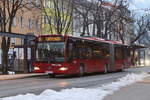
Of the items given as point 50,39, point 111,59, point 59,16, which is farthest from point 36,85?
point 59,16

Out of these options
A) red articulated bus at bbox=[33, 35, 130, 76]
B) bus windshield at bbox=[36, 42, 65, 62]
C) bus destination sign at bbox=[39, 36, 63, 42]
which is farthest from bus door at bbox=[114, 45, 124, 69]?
bus windshield at bbox=[36, 42, 65, 62]

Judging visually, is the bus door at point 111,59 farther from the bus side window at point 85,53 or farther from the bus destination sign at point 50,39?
the bus destination sign at point 50,39

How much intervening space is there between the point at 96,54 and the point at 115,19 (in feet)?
83.3

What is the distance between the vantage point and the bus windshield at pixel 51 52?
26406 millimetres

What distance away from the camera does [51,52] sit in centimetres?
2653

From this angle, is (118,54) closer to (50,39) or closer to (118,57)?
(118,57)

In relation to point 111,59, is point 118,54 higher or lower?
higher

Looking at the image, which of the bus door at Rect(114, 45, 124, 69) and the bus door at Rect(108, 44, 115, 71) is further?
the bus door at Rect(114, 45, 124, 69)

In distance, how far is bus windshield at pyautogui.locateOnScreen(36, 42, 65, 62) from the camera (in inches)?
1040

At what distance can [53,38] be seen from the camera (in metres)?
27.0

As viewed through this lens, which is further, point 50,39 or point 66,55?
point 50,39

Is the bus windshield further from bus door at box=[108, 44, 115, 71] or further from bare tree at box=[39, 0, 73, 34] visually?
bare tree at box=[39, 0, 73, 34]

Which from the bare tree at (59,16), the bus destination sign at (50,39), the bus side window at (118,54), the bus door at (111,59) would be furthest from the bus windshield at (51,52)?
the bare tree at (59,16)

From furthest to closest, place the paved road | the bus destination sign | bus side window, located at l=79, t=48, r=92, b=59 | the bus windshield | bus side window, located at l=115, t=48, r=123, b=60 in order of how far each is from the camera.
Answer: bus side window, located at l=115, t=48, r=123, b=60 → bus side window, located at l=79, t=48, r=92, b=59 → the bus destination sign → the bus windshield → the paved road
